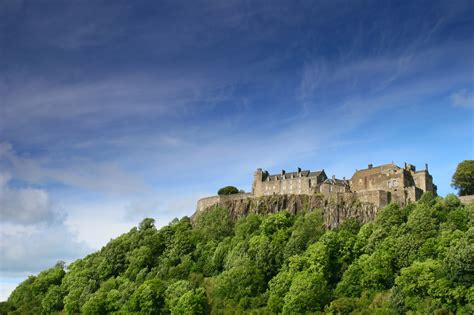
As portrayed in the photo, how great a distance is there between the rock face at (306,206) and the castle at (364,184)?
4.17 feet

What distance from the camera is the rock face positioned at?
8131 centimetres

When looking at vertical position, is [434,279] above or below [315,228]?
below

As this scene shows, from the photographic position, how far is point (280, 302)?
64.9 m

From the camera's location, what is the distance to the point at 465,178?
8450cm

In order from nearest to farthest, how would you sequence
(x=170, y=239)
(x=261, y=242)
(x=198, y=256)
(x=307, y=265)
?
(x=307, y=265) < (x=261, y=242) < (x=198, y=256) < (x=170, y=239)

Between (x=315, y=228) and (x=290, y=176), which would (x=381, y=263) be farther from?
(x=290, y=176)

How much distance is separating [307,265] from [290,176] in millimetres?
29097

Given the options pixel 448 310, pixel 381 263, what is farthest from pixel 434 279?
pixel 381 263

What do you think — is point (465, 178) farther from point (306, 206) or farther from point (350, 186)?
point (306, 206)

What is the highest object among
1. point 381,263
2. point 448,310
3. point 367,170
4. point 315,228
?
point 367,170

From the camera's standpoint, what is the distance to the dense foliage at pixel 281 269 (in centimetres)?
5900

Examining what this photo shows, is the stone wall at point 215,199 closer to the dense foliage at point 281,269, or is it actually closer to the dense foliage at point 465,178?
the dense foliage at point 281,269

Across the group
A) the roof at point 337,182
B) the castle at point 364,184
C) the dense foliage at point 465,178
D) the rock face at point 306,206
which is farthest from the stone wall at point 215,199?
the dense foliage at point 465,178

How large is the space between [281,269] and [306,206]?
1713cm
